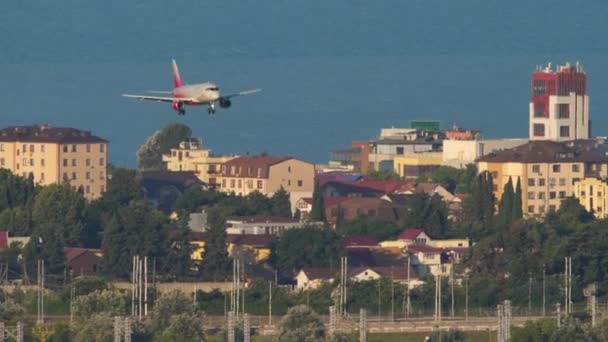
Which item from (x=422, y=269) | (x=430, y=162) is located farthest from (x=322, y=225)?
(x=430, y=162)

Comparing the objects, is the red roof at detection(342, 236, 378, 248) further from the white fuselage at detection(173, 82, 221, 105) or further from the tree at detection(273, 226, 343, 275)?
the white fuselage at detection(173, 82, 221, 105)

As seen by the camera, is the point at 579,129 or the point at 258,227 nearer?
the point at 258,227

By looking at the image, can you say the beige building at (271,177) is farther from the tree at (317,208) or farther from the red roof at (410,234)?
the red roof at (410,234)

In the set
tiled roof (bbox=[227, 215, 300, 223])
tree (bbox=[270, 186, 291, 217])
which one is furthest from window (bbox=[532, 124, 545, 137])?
tiled roof (bbox=[227, 215, 300, 223])

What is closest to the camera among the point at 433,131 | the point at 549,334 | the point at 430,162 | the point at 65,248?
the point at 549,334

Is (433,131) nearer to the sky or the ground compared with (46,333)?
nearer to the sky

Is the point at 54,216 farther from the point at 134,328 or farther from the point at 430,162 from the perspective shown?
the point at 430,162

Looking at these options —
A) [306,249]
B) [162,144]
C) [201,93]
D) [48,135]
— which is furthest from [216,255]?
[162,144]
